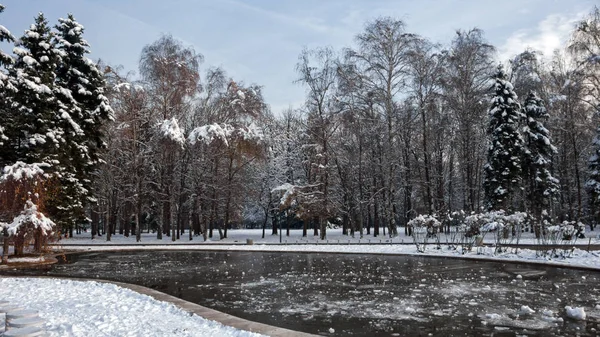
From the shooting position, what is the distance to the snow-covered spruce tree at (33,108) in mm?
20234

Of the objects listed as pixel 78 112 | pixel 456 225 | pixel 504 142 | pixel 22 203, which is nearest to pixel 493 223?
pixel 456 225

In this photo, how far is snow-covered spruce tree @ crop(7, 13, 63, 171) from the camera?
66.4 ft

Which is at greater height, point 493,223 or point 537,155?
point 537,155

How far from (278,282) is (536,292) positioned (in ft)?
22.7

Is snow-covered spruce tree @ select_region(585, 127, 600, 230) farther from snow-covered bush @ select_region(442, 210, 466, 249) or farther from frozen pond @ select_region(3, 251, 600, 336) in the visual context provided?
frozen pond @ select_region(3, 251, 600, 336)

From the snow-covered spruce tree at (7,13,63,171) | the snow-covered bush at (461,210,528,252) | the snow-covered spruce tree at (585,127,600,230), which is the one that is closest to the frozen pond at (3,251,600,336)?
the snow-covered bush at (461,210,528,252)

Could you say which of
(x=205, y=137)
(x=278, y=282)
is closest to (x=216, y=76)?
(x=205, y=137)

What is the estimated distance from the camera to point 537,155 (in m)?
34.1

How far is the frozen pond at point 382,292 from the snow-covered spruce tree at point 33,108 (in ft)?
20.4

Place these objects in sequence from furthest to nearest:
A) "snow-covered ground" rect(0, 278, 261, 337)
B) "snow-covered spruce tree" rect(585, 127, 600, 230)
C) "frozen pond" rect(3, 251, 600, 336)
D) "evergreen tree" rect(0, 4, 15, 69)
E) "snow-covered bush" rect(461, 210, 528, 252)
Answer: "snow-covered spruce tree" rect(585, 127, 600, 230) < "snow-covered bush" rect(461, 210, 528, 252) < "evergreen tree" rect(0, 4, 15, 69) < "frozen pond" rect(3, 251, 600, 336) < "snow-covered ground" rect(0, 278, 261, 337)

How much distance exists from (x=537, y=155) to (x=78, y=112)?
33942 millimetres

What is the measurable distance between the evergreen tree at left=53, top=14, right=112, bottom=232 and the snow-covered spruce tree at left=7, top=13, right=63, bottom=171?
2183mm

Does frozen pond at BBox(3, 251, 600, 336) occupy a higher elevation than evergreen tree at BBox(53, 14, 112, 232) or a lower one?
lower

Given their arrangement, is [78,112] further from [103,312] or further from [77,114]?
[103,312]
